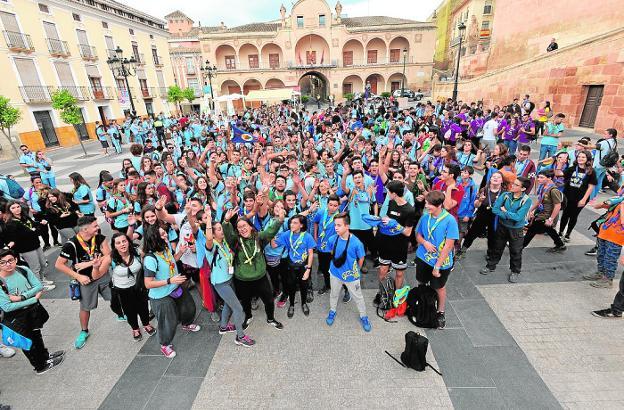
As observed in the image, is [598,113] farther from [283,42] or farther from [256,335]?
[283,42]

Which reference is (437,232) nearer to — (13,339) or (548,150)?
(13,339)

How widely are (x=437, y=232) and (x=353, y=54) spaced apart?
51.0m

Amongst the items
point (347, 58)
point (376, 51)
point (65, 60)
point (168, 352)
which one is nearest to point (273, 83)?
point (347, 58)

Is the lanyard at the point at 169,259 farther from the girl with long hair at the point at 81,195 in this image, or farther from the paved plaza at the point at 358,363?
the girl with long hair at the point at 81,195

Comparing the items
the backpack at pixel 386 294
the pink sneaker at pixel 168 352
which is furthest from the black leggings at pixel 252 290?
the backpack at pixel 386 294

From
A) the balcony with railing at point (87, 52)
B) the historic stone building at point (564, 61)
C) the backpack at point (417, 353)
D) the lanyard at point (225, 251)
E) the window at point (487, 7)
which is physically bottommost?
the backpack at point (417, 353)

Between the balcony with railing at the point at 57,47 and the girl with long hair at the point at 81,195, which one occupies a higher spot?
the balcony with railing at the point at 57,47

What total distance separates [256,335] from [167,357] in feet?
3.82

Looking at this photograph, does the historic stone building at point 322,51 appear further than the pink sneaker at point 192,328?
Yes

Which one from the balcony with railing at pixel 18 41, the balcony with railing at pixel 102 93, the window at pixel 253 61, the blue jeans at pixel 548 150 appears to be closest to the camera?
the blue jeans at pixel 548 150

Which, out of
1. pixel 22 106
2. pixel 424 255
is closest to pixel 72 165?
pixel 22 106

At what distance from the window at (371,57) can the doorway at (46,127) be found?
4182 centimetres

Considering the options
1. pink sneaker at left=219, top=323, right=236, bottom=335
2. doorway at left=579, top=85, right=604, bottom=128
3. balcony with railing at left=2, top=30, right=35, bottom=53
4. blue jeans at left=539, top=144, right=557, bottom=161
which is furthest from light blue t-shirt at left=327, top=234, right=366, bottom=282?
balcony with railing at left=2, top=30, right=35, bottom=53

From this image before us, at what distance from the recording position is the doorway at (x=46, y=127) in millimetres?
22672
